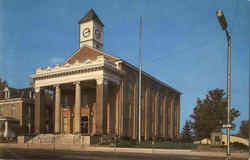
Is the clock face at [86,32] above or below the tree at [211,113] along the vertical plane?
above

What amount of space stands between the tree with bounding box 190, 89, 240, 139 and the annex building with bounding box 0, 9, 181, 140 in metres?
10.0

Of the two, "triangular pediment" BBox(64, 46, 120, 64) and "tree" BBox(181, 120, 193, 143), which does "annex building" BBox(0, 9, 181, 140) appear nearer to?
"triangular pediment" BBox(64, 46, 120, 64)

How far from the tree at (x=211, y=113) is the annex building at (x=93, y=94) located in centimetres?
1002

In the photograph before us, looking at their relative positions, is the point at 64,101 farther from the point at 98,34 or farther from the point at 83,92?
the point at 98,34

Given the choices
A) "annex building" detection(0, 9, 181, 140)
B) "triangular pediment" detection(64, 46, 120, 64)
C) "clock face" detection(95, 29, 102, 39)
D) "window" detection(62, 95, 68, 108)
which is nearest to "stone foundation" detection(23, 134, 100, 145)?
"annex building" detection(0, 9, 181, 140)

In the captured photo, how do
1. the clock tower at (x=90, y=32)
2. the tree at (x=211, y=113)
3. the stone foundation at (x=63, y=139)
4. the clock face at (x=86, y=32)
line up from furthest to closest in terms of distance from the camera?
the clock face at (x=86, y=32) → the clock tower at (x=90, y=32) → the tree at (x=211, y=113) → the stone foundation at (x=63, y=139)

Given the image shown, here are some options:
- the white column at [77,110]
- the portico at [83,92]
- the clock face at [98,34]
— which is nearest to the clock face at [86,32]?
the clock face at [98,34]

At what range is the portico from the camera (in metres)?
37.1

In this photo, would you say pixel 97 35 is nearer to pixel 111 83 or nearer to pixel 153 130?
pixel 111 83

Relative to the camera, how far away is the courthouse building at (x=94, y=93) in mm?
37781

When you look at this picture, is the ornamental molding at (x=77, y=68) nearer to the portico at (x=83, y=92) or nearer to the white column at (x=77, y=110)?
the portico at (x=83, y=92)

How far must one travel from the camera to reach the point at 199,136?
44531mm

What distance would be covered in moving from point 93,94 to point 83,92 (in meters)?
2.11

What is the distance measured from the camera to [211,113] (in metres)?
38.0
